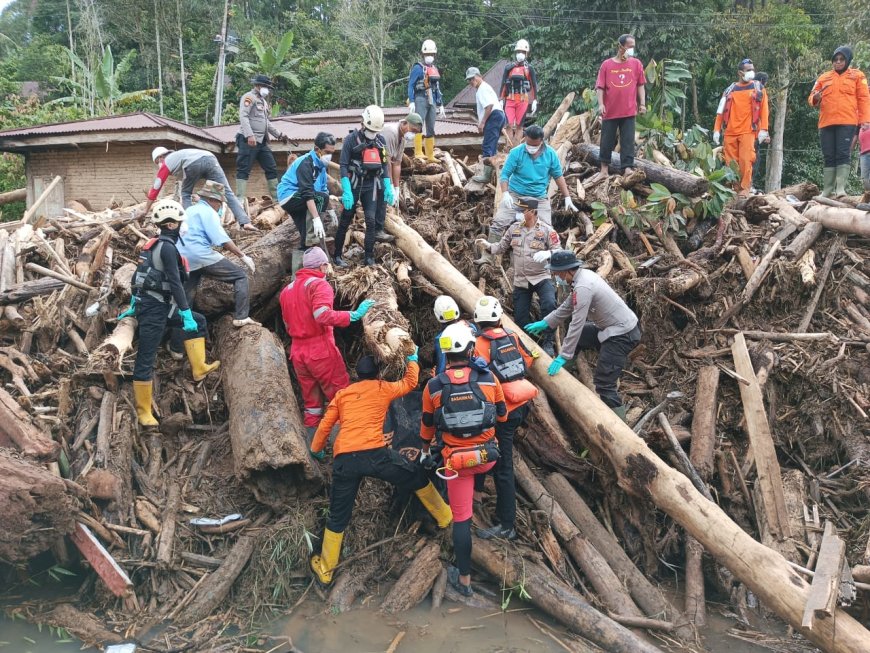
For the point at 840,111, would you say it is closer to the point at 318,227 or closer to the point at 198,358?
the point at 318,227

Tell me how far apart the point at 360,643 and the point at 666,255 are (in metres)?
6.17

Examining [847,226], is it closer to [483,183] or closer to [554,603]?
[483,183]

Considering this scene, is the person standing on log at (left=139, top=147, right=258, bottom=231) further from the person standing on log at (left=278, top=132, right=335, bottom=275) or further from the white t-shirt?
the white t-shirt

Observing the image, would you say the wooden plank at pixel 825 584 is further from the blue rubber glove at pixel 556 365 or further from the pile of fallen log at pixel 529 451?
the blue rubber glove at pixel 556 365

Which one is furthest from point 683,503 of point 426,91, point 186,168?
point 426,91

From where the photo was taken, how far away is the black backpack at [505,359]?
650cm

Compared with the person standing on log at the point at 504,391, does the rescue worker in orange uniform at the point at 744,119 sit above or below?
above

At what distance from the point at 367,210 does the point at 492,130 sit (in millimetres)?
3996

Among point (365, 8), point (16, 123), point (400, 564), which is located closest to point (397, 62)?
point (365, 8)

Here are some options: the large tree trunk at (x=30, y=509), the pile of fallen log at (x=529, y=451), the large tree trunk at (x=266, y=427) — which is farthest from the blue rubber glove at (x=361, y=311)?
the large tree trunk at (x=30, y=509)

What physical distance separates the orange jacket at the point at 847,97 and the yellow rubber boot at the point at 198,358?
9429 millimetres

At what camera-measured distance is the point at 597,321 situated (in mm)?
7195

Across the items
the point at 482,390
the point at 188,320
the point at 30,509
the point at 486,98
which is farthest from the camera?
the point at 486,98

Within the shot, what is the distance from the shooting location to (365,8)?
3297cm
